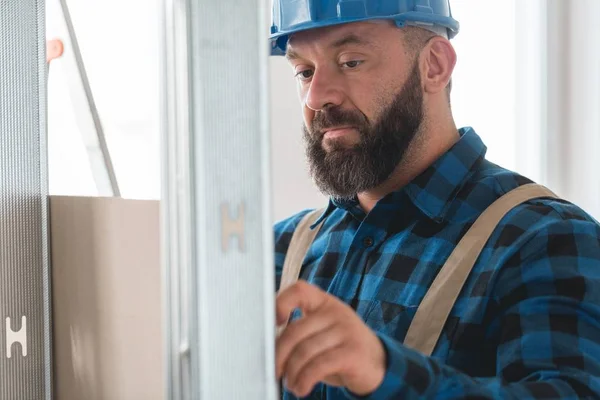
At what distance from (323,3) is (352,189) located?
11.7 inches

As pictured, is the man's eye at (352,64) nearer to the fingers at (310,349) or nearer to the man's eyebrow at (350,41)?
the man's eyebrow at (350,41)

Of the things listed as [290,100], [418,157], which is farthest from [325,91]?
[290,100]

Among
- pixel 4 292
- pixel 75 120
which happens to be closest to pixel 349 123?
pixel 4 292

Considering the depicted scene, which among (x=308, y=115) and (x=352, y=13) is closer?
(x=352, y=13)

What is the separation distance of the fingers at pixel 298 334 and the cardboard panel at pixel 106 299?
25 cm

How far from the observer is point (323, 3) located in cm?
121

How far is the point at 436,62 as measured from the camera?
1323 mm

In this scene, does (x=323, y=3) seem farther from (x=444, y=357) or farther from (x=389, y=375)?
(x=389, y=375)

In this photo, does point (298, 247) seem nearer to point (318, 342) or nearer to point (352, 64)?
point (352, 64)

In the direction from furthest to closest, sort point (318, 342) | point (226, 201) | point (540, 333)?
point (540, 333) → point (318, 342) → point (226, 201)

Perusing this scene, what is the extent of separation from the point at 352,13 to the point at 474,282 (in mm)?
454

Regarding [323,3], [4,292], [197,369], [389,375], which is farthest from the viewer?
[323,3]

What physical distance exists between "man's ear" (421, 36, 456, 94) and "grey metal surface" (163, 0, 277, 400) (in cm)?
83

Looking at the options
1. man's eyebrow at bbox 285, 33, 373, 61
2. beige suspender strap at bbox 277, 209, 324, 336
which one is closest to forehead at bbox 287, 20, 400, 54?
man's eyebrow at bbox 285, 33, 373, 61
